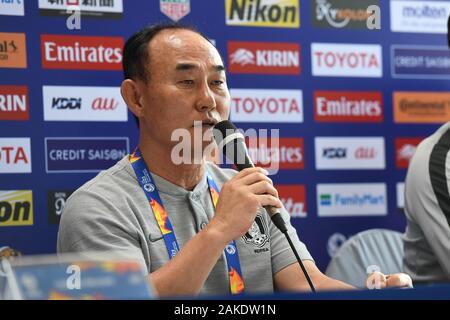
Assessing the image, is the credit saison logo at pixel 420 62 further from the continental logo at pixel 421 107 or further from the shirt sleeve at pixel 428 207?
the shirt sleeve at pixel 428 207

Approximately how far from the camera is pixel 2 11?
8.77 ft

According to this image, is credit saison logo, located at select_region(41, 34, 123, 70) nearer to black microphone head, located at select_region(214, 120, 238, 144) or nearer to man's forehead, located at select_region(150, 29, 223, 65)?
man's forehead, located at select_region(150, 29, 223, 65)

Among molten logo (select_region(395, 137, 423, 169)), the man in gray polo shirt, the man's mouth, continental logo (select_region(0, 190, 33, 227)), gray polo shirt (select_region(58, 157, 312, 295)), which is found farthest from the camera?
molten logo (select_region(395, 137, 423, 169))

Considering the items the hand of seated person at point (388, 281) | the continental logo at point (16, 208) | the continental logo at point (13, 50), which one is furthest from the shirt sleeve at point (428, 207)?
the continental logo at point (13, 50)

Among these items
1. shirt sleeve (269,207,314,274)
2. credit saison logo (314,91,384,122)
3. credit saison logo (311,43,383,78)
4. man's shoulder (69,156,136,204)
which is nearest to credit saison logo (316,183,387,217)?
credit saison logo (314,91,384,122)

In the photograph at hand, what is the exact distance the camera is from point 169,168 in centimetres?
208

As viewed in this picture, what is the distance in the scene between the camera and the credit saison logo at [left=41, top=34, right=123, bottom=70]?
2.72 metres

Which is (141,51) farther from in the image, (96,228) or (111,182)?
(96,228)

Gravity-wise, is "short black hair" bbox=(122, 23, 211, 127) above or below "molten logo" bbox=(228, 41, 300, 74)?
above

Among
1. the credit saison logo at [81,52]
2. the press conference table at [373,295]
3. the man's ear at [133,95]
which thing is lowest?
the press conference table at [373,295]

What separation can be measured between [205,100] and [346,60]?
1.34 meters

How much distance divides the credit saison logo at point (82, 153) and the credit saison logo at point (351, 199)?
34.7 inches

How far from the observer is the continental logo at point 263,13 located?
9.92 ft

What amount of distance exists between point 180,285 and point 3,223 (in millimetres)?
1123
